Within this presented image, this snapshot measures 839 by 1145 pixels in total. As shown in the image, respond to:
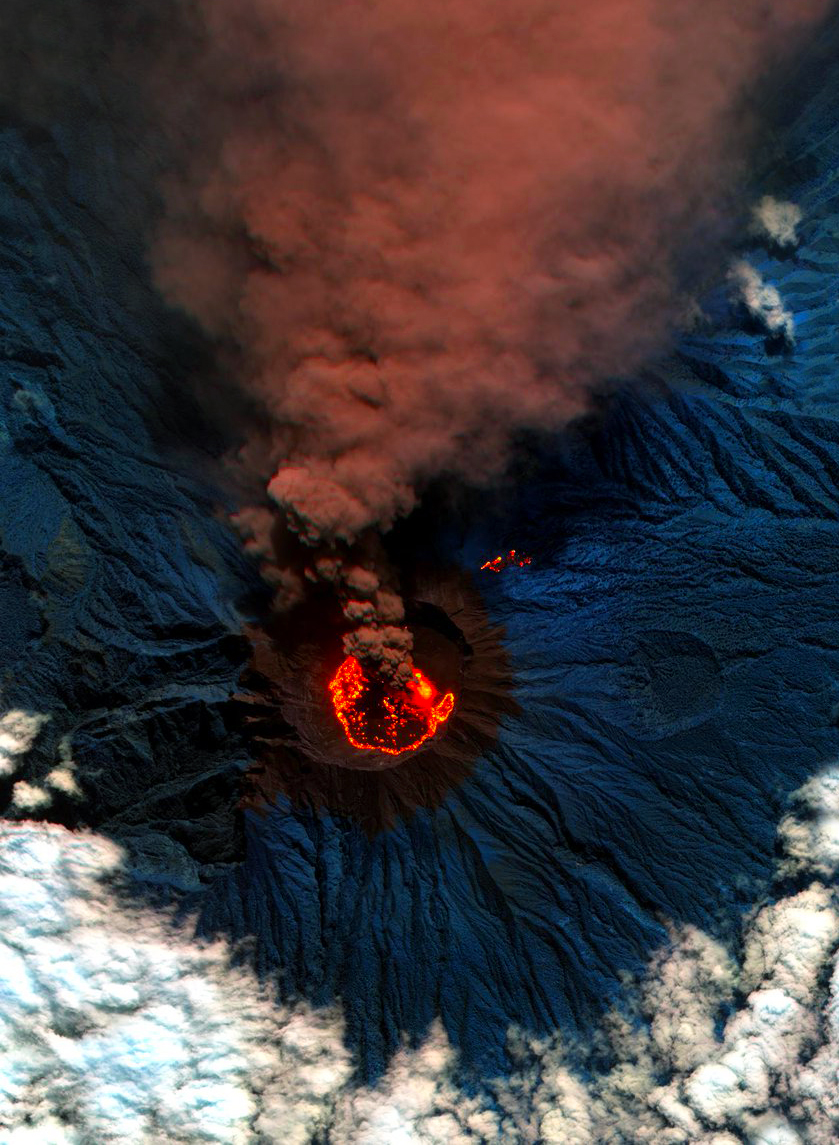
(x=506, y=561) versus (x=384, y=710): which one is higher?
(x=506, y=561)

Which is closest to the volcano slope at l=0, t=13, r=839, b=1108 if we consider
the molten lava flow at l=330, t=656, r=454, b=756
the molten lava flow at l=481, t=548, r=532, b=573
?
the molten lava flow at l=481, t=548, r=532, b=573

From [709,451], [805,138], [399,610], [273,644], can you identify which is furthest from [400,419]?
[805,138]

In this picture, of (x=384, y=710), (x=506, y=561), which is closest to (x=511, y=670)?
(x=506, y=561)

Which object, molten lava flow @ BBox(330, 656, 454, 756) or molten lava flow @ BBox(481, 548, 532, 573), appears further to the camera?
molten lava flow @ BBox(481, 548, 532, 573)

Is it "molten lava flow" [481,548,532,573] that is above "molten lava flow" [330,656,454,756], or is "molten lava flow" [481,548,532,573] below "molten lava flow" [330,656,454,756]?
above

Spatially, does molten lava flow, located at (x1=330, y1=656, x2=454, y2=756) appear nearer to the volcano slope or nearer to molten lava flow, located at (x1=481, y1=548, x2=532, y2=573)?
the volcano slope

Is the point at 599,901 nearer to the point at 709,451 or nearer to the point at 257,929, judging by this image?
the point at 257,929

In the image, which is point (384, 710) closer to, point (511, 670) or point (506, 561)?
point (511, 670)
